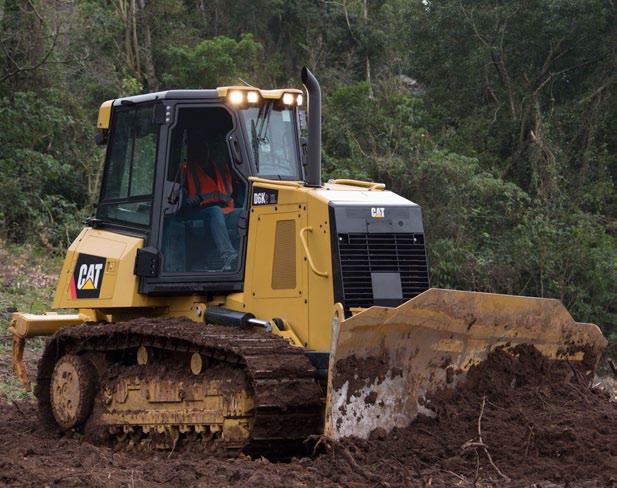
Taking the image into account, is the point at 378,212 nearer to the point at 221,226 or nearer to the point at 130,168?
the point at 221,226

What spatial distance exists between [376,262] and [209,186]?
63.6 inches

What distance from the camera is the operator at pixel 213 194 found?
8.79m

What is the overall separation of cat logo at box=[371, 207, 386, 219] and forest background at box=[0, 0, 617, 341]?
481 inches

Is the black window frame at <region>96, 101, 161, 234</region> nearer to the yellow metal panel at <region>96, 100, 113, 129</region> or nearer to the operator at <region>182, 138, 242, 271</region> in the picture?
the yellow metal panel at <region>96, 100, 113, 129</region>

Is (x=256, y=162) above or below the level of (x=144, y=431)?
above

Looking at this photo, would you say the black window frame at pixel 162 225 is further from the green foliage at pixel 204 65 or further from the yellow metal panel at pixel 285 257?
the green foliage at pixel 204 65

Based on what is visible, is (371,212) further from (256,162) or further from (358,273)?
(256,162)

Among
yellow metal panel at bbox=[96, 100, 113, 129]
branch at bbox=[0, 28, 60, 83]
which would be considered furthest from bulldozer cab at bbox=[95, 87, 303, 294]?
branch at bbox=[0, 28, 60, 83]

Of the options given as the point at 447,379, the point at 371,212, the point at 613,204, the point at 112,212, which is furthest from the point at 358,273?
the point at 613,204

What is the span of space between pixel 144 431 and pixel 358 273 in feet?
7.19

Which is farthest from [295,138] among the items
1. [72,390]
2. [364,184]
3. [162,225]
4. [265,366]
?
[72,390]

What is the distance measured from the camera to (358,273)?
8086 millimetres

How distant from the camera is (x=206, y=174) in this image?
8984 mm

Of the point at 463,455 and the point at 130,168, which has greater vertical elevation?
the point at 130,168
